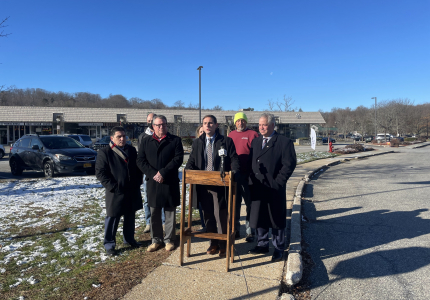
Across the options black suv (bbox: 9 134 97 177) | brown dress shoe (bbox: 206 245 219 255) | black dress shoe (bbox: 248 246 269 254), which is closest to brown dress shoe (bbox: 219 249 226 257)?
brown dress shoe (bbox: 206 245 219 255)

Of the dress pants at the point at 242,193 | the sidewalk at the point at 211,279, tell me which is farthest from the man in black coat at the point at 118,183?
the dress pants at the point at 242,193

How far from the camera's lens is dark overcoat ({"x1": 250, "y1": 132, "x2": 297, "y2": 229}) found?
13.4 ft

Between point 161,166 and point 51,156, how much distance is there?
321 inches

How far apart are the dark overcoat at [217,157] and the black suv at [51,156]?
25.6 ft

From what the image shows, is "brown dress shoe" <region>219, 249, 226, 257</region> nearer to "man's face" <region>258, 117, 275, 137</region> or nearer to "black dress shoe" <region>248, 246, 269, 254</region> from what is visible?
"black dress shoe" <region>248, 246, 269, 254</region>

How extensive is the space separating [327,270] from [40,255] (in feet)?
12.9

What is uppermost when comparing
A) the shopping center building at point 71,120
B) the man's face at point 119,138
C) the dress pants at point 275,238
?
the shopping center building at point 71,120

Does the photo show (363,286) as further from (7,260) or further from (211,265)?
(7,260)

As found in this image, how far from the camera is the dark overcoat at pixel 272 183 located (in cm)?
409

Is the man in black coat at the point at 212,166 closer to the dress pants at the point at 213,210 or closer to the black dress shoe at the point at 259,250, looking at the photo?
the dress pants at the point at 213,210

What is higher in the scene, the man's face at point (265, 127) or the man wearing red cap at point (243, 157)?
the man's face at point (265, 127)

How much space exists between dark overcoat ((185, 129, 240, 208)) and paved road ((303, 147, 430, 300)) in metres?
1.73

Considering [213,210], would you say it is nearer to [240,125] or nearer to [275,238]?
[275,238]

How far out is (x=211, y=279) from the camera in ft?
11.7
